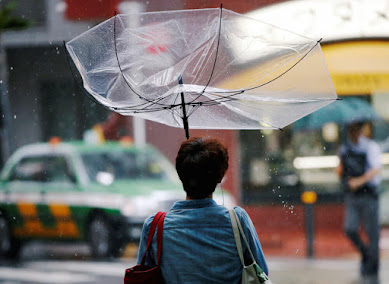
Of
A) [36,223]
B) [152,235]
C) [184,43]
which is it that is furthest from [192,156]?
[36,223]

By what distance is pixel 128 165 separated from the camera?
18.9 ft

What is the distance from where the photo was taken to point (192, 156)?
2123 millimetres

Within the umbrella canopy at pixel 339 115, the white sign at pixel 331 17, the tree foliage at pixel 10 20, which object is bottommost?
the umbrella canopy at pixel 339 115

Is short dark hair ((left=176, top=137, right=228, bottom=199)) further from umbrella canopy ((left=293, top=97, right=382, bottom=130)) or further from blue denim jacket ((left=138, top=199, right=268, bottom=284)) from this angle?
umbrella canopy ((left=293, top=97, right=382, bottom=130))

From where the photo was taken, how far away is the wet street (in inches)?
198

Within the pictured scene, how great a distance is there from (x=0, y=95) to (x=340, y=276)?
146 inches

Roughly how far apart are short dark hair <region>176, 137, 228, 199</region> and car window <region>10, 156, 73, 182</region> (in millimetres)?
3650

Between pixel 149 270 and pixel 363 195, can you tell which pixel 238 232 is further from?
pixel 363 195

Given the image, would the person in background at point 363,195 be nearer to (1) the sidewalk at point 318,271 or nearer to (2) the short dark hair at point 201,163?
(1) the sidewalk at point 318,271

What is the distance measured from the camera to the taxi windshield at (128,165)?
5615 millimetres

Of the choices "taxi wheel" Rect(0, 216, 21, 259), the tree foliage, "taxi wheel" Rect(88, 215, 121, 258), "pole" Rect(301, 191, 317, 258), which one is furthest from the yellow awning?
"taxi wheel" Rect(0, 216, 21, 259)

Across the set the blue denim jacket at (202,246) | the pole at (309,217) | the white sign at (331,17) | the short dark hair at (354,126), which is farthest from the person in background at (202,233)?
the short dark hair at (354,126)

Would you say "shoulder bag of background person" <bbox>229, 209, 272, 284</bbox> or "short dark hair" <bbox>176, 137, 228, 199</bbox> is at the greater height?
"short dark hair" <bbox>176, 137, 228, 199</bbox>

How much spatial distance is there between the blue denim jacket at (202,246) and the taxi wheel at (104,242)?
9.74 feet
